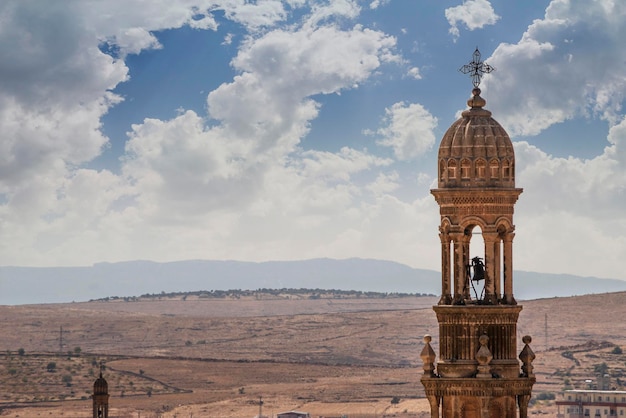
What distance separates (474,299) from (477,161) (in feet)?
7.08

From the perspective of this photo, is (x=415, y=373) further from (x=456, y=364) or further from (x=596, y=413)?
(x=456, y=364)

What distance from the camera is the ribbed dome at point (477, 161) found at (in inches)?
1115

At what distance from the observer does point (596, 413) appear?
423 ft

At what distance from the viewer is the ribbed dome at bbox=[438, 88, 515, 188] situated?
92.9 ft

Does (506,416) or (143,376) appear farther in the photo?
(143,376)

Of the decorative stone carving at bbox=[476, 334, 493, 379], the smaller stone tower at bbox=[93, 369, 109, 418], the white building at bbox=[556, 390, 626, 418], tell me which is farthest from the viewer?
the white building at bbox=[556, 390, 626, 418]

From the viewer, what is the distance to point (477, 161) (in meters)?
28.3

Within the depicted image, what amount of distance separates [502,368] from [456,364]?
726mm

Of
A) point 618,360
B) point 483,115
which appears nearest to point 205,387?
point 618,360

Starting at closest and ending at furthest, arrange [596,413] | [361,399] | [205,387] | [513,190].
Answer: [513,190] → [596,413] → [361,399] → [205,387]

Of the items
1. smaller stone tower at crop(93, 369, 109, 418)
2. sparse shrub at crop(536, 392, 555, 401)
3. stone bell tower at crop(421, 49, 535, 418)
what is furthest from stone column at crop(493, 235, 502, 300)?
sparse shrub at crop(536, 392, 555, 401)

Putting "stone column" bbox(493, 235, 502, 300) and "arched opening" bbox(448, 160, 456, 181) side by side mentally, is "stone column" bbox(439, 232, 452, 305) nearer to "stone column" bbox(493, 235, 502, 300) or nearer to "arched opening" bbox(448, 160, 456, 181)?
"stone column" bbox(493, 235, 502, 300)

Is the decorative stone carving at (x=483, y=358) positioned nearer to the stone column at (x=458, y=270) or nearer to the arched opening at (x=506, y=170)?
the stone column at (x=458, y=270)

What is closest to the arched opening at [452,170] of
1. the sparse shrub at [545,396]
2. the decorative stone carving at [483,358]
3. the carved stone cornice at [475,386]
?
Answer: the decorative stone carving at [483,358]
